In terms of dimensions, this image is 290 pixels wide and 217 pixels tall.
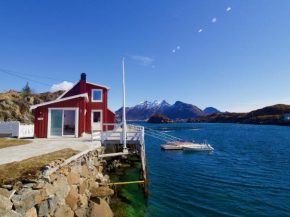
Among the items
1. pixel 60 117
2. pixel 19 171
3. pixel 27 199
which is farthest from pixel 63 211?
pixel 60 117

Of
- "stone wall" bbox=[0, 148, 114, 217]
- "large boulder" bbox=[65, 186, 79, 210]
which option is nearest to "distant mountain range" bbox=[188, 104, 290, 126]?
"stone wall" bbox=[0, 148, 114, 217]

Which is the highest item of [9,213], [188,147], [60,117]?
[60,117]

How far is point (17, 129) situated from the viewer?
16938mm

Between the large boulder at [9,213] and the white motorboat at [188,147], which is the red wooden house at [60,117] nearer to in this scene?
the large boulder at [9,213]

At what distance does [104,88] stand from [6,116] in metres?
32.0

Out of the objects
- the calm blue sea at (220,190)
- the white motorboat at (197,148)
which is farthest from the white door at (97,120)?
the white motorboat at (197,148)

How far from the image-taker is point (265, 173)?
670 inches

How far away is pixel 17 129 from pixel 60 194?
14.0m

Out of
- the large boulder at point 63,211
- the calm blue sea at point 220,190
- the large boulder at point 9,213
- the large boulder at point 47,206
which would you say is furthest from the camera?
the calm blue sea at point 220,190

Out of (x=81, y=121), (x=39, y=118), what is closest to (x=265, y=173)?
(x=81, y=121)

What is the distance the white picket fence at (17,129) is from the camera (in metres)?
17.0

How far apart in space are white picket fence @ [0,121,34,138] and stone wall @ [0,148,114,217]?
11070 millimetres

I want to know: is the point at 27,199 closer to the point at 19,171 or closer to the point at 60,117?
the point at 19,171

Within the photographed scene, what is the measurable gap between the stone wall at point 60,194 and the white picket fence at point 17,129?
11.1m
